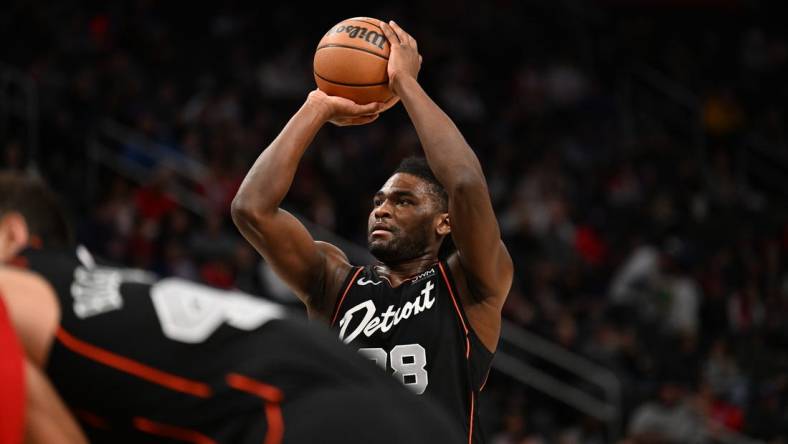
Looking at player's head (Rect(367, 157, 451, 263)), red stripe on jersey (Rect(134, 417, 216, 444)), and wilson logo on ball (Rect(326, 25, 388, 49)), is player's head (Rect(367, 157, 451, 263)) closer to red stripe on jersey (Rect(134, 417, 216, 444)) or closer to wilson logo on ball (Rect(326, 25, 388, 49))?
wilson logo on ball (Rect(326, 25, 388, 49))

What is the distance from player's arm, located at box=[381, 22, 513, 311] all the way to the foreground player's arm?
2022 mm

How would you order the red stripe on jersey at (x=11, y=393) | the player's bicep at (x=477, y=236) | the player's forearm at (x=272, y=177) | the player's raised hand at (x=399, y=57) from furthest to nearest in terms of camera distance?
the player's raised hand at (x=399, y=57) → the player's forearm at (x=272, y=177) → the player's bicep at (x=477, y=236) → the red stripe on jersey at (x=11, y=393)

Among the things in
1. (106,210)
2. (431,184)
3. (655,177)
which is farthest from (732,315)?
(431,184)

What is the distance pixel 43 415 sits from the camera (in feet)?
7.74

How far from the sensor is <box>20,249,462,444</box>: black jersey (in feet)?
8.18

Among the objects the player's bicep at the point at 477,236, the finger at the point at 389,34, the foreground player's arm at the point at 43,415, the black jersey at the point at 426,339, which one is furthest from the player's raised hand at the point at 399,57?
the foreground player's arm at the point at 43,415

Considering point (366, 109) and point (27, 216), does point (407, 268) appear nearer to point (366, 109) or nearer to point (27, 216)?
point (366, 109)

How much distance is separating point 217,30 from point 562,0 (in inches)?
246

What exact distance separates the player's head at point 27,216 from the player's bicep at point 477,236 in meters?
1.72

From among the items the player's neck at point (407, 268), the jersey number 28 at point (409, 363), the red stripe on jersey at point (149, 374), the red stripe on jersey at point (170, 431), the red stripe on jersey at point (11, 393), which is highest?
the red stripe on jersey at point (11, 393)

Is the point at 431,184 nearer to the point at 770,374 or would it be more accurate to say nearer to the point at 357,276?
the point at 357,276

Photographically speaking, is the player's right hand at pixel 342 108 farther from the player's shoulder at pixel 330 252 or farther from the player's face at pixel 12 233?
the player's face at pixel 12 233

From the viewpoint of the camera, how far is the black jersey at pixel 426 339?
4168 millimetres

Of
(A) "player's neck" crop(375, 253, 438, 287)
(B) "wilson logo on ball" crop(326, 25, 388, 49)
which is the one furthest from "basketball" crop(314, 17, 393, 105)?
(A) "player's neck" crop(375, 253, 438, 287)
